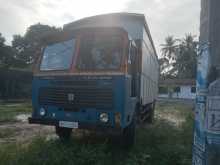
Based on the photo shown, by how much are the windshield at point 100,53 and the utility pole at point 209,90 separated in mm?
3387

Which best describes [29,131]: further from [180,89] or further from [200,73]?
[180,89]

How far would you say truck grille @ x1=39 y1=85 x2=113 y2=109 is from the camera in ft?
15.3

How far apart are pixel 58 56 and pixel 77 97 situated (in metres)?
1.19

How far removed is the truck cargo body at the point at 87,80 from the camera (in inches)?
183

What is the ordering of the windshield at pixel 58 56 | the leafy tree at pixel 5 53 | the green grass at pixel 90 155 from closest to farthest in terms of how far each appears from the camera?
the green grass at pixel 90 155
the windshield at pixel 58 56
the leafy tree at pixel 5 53

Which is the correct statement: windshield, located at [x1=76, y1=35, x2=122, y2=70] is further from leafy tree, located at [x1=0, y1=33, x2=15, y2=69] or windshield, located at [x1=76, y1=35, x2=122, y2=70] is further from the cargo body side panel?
leafy tree, located at [x1=0, y1=33, x2=15, y2=69]

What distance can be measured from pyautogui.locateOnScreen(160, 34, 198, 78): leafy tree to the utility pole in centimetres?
4888

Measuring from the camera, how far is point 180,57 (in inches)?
2010

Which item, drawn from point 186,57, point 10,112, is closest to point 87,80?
point 10,112

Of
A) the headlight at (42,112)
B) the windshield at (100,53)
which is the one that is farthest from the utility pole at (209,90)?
the headlight at (42,112)

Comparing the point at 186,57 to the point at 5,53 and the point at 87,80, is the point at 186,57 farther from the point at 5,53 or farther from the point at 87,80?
the point at 87,80

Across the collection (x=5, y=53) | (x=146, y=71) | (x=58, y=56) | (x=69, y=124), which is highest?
(x=5, y=53)

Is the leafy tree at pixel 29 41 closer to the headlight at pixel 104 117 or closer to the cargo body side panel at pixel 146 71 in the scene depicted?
the cargo body side panel at pixel 146 71

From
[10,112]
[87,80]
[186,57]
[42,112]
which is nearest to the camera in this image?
[87,80]
